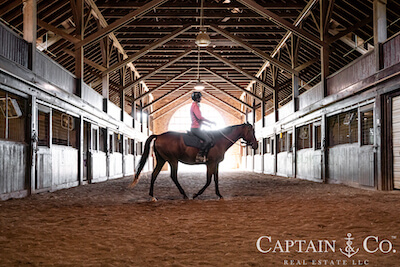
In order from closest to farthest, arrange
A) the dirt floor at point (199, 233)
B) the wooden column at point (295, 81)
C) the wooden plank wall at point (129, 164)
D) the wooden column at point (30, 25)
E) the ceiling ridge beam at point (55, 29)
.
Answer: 1. the dirt floor at point (199, 233)
2. the wooden column at point (30, 25)
3. the ceiling ridge beam at point (55, 29)
4. the wooden column at point (295, 81)
5. the wooden plank wall at point (129, 164)

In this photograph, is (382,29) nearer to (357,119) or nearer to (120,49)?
(357,119)

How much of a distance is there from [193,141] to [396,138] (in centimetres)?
459

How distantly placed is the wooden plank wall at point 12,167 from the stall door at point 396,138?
26.9ft

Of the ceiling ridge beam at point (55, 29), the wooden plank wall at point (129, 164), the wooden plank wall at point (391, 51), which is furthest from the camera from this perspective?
the wooden plank wall at point (129, 164)

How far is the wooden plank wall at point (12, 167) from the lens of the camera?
8070 millimetres

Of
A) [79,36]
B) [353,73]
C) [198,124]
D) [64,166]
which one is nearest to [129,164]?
[79,36]

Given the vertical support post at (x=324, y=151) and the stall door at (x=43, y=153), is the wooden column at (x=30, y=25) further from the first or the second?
the vertical support post at (x=324, y=151)

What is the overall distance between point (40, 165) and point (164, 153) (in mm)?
3672

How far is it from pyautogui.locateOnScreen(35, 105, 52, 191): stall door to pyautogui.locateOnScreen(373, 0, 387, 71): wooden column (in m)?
8.24

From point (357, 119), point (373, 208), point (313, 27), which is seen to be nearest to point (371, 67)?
point (357, 119)

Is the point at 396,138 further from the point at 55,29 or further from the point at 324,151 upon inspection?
the point at 55,29

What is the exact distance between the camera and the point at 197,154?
320 inches

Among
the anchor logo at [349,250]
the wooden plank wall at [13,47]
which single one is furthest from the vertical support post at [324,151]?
the anchor logo at [349,250]

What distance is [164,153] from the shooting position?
26.9 feet
